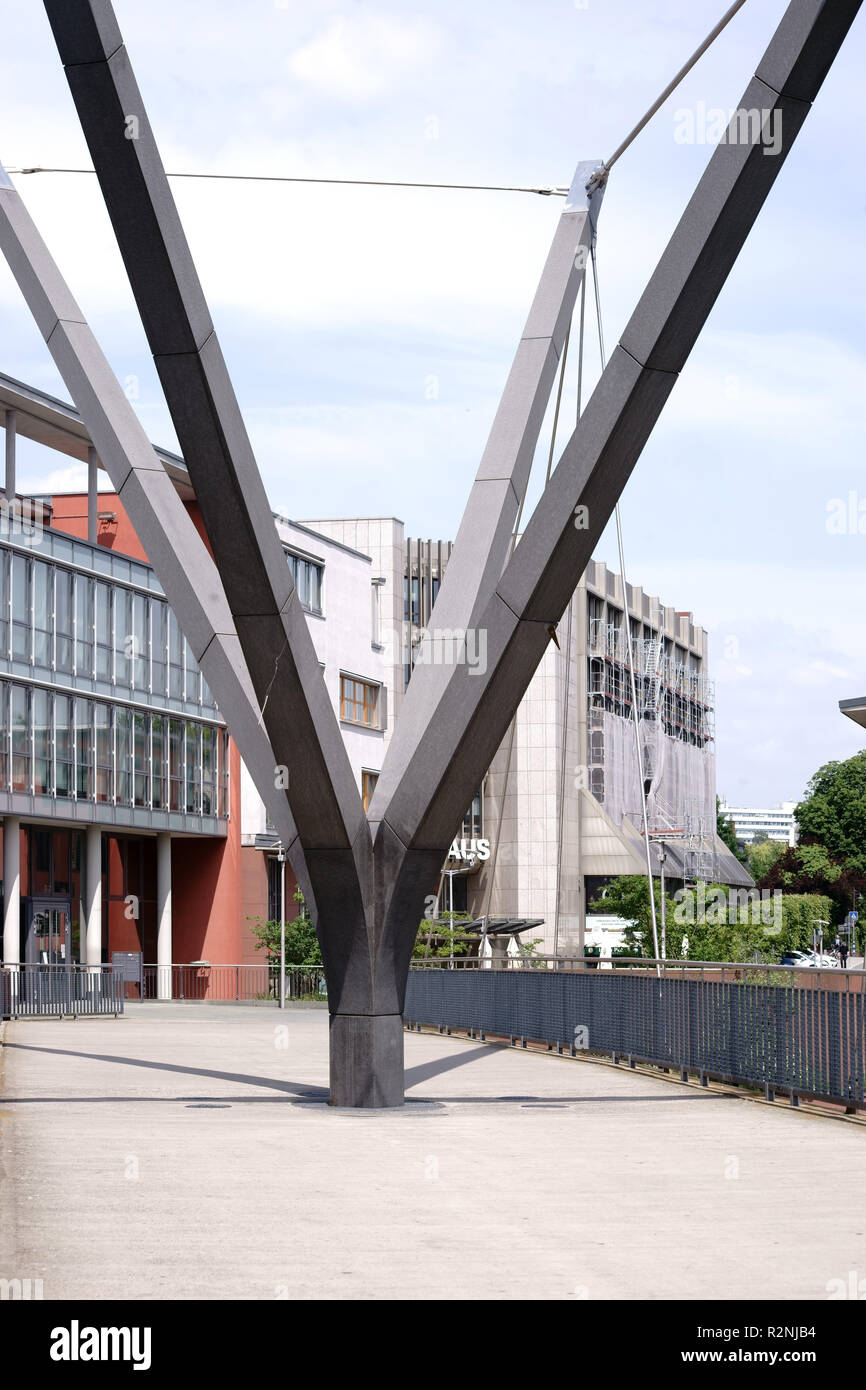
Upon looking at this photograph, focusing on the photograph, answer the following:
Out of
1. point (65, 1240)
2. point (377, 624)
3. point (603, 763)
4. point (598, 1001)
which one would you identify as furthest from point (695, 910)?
point (65, 1240)

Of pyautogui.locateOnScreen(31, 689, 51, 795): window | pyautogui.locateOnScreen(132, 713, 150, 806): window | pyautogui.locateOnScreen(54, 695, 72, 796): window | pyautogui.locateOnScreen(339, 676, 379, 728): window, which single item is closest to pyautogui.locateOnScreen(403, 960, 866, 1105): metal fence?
pyautogui.locateOnScreen(31, 689, 51, 795): window

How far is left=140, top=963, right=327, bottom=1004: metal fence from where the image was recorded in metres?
56.7

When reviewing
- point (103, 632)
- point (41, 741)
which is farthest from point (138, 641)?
point (41, 741)

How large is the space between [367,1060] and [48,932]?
130ft

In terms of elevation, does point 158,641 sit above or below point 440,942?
above

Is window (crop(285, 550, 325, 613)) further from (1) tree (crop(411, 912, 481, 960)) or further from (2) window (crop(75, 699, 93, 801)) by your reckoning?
(2) window (crop(75, 699, 93, 801))

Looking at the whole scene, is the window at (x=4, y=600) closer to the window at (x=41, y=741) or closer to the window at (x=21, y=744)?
the window at (x=21, y=744)

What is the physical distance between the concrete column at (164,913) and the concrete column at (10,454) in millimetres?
13733

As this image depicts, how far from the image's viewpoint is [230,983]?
2304 inches

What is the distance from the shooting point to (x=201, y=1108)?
15859 mm

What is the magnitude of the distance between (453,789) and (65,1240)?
750 cm

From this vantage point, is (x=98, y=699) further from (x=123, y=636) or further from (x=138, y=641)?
(x=138, y=641)

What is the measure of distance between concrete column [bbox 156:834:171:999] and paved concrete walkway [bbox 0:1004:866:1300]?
3756cm

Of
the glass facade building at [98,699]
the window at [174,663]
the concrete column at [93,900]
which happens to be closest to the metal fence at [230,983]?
the concrete column at [93,900]
